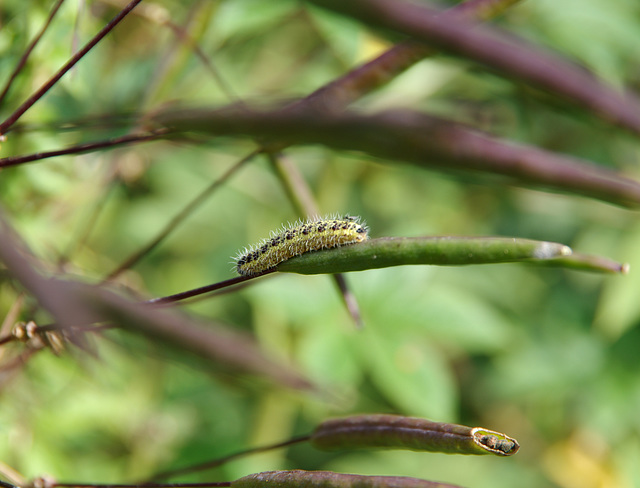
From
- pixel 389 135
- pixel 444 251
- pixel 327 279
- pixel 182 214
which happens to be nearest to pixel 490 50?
pixel 389 135

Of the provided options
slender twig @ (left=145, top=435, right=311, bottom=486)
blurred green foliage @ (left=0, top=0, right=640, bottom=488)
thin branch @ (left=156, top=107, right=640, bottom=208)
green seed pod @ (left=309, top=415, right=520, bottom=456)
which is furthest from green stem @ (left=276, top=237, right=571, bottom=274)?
blurred green foliage @ (left=0, top=0, right=640, bottom=488)

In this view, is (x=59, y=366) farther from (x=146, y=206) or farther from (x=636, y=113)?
(x=636, y=113)

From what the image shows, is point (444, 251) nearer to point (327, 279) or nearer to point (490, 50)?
point (490, 50)

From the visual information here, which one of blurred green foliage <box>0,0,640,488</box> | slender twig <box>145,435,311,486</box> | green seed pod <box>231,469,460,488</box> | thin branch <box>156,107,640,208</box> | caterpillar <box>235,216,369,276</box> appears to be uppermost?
blurred green foliage <box>0,0,640,488</box>

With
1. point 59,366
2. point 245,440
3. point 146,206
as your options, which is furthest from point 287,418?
point 146,206

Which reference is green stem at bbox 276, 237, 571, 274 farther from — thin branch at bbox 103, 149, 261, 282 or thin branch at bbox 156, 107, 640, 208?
thin branch at bbox 103, 149, 261, 282

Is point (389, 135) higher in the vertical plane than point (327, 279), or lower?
lower
